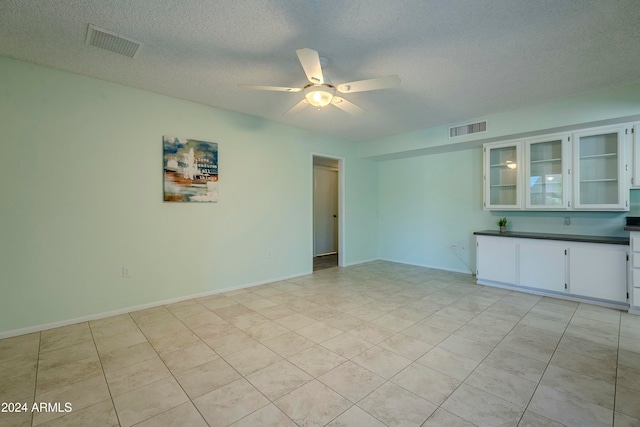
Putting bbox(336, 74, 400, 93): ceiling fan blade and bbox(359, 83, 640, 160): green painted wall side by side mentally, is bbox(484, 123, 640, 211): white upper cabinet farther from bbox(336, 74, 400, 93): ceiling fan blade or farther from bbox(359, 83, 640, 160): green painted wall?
bbox(336, 74, 400, 93): ceiling fan blade

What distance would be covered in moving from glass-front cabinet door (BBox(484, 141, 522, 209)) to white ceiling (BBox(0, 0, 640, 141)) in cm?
102

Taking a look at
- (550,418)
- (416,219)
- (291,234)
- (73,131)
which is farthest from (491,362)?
(73,131)

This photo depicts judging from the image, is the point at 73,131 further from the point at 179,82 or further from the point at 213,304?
the point at 213,304

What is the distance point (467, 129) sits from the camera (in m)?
4.38

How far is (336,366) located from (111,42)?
3332 mm

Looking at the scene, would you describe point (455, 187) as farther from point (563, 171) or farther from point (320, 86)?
point (320, 86)

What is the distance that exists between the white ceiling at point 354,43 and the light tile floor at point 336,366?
8.70ft

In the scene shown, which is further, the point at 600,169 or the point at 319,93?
the point at 600,169

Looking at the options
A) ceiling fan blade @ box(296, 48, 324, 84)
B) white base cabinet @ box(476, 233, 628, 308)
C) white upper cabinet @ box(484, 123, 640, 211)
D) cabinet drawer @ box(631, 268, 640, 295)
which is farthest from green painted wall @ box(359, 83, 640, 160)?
ceiling fan blade @ box(296, 48, 324, 84)

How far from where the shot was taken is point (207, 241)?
3.85 m

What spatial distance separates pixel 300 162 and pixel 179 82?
229 cm

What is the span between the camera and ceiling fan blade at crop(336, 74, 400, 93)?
2.23 m

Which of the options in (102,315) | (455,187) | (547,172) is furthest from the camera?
(455,187)

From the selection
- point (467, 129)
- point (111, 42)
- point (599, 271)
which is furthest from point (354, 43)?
point (599, 271)
